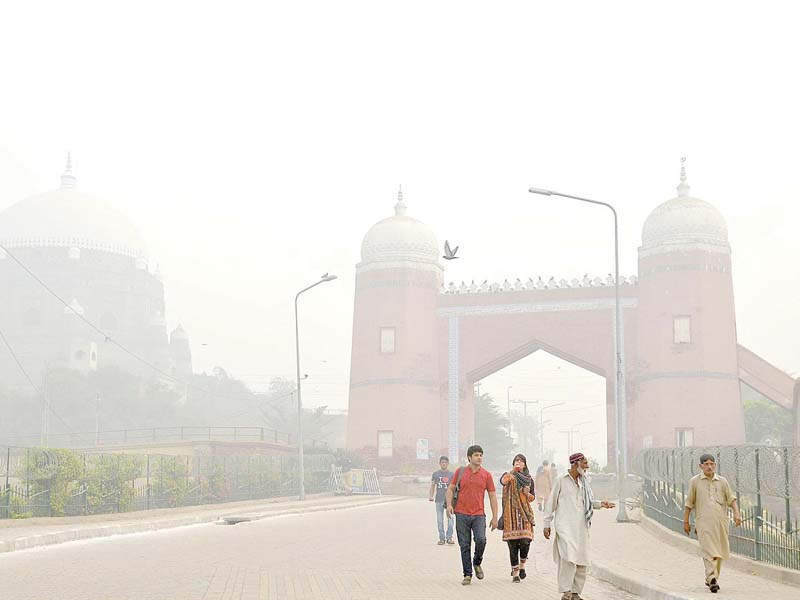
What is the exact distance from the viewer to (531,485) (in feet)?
39.9

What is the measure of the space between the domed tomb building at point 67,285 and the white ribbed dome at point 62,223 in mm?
70

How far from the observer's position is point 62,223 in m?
77.6

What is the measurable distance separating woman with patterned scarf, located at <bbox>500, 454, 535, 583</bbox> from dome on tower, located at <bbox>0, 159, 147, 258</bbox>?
229 feet

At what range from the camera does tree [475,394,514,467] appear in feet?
242

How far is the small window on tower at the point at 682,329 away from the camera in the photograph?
44969mm

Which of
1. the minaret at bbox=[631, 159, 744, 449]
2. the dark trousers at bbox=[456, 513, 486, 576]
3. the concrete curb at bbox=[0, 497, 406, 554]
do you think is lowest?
the concrete curb at bbox=[0, 497, 406, 554]

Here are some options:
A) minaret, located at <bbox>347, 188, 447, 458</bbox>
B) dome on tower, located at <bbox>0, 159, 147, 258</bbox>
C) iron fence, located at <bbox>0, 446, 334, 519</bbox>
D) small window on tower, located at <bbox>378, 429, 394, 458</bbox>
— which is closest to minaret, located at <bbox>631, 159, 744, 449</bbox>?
minaret, located at <bbox>347, 188, 447, 458</bbox>

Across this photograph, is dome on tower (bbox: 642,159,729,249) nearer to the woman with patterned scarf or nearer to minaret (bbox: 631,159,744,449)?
minaret (bbox: 631,159,744,449)

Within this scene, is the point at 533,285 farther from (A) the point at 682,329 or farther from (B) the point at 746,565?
(B) the point at 746,565

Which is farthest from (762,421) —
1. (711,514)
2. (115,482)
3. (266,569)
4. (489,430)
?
(711,514)

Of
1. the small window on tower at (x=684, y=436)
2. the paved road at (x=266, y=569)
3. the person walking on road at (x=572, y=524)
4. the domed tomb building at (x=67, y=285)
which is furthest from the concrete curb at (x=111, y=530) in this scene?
the domed tomb building at (x=67, y=285)

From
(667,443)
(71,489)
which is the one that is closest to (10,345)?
(667,443)

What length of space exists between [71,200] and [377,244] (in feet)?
119

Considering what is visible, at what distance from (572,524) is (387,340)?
39.6 metres
